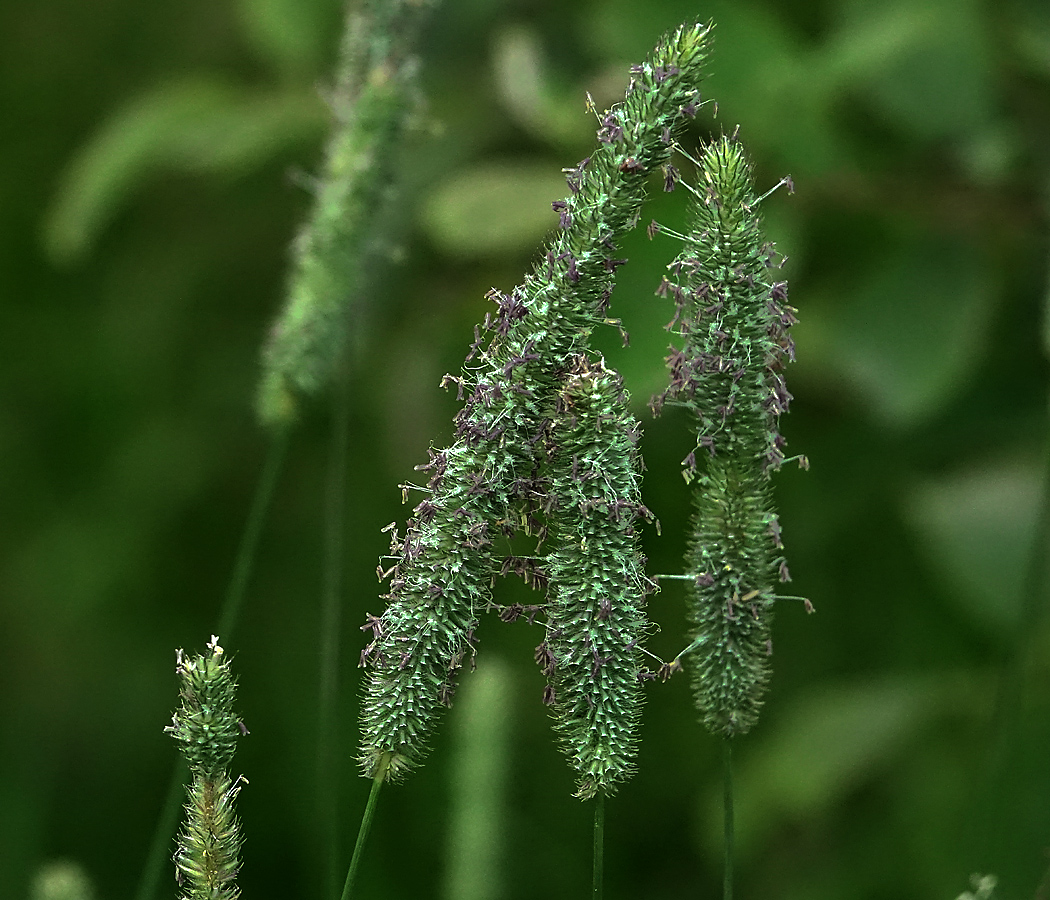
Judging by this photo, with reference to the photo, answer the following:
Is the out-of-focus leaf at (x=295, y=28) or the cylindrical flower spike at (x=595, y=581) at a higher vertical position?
the out-of-focus leaf at (x=295, y=28)

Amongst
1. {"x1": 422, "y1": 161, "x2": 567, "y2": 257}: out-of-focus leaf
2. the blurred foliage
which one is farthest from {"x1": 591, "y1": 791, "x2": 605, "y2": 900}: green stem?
{"x1": 422, "y1": 161, "x2": 567, "y2": 257}: out-of-focus leaf

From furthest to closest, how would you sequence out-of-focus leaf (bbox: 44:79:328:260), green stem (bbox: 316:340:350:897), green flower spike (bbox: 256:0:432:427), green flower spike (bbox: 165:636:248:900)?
1. out-of-focus leaf (bbox: 44:79:328:260)
2. green flower spike (bbox: 256:0:432:427)
3. green stem (bbox: 316:340:350:897)
4. green flower spike (bbox: 165:636:248:900)

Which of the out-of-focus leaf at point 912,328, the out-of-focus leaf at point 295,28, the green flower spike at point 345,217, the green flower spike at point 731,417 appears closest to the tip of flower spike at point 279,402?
the green flower spike at point 345,217

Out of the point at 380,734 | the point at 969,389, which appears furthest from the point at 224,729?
the point at 969,389

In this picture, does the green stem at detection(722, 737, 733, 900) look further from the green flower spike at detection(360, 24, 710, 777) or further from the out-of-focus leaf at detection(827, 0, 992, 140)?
the out-of-focus leaf at detection(827, 0, 992, 140)

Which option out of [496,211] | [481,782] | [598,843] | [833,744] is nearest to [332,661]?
[481,782]

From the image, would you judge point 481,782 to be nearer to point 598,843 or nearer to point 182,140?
point 598,843

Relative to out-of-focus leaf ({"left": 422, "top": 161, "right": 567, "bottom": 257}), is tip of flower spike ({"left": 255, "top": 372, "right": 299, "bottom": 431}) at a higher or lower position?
lower

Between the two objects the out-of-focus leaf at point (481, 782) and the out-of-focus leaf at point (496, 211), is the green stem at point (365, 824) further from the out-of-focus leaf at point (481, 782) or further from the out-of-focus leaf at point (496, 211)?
the out-of-focus leaf at point (496, 211)

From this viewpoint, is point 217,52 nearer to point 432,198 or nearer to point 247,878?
point 432,198
